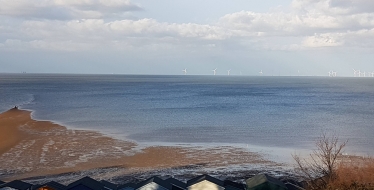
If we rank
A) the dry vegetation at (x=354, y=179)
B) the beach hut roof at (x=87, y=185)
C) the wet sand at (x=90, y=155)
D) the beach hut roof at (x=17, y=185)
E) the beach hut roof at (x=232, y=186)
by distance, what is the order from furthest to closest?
1. the wet sand at (x=90, y=155)
2. the beach hut roof at (x=232, y=186)
3. the beach hut roof at (x=17, y=185)
4. the beach hut roof at (x=87, y=185)
5. the dry vegetation at (x=354, y=179)

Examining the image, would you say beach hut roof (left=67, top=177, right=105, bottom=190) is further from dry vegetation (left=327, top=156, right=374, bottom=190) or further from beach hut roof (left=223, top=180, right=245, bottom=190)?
dry vegetation (left=327, top=156, right=374, bottom=190)

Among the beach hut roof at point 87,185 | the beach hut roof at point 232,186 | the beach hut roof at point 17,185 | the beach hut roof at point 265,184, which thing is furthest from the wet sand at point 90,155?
the beach hut roof at point 265,184

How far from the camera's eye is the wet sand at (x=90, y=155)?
34156 millimetres

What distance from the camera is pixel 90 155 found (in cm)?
3888

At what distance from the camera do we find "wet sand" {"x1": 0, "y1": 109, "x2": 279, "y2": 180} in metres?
34.2

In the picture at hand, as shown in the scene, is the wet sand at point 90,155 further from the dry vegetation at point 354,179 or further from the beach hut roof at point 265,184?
the dry vegetation at point 354,179

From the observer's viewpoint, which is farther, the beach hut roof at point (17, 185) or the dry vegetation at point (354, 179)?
the beach hut roof at point (17, 185)

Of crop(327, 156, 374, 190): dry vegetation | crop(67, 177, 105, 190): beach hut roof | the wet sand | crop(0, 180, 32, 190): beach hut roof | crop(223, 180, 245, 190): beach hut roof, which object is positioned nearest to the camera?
crop(327, 156, 374, 190): dry vegetation

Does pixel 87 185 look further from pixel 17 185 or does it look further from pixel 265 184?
pixel 265 184

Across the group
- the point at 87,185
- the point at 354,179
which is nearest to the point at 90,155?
the point at 87,185

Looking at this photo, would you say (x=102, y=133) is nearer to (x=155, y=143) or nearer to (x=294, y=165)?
(x=155, y=143)

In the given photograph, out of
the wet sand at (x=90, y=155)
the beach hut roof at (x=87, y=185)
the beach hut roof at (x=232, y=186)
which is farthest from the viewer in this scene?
the wet sand at (x=90, y=155)

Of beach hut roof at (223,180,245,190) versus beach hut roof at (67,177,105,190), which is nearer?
beach hut roof at (67,177,105,190)

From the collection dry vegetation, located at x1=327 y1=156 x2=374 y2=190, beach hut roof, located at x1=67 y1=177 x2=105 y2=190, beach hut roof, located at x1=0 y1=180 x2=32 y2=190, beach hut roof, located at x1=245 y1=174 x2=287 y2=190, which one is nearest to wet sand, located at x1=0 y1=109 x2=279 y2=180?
beach hut roof, located at x1=0 y1=180 x2=32 y2=190
